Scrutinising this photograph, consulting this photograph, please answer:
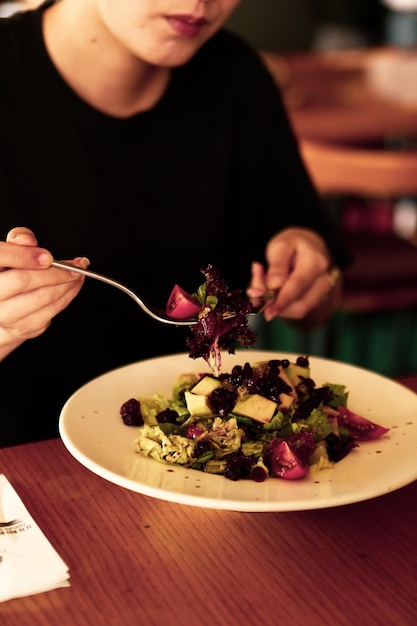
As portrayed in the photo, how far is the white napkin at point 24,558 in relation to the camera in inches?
35.8

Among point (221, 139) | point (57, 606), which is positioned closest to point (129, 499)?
point (57, 606)

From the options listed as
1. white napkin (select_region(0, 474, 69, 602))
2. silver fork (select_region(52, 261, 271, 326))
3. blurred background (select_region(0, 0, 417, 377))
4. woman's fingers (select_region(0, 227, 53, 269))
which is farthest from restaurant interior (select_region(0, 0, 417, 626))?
blurred background (select_region(0, 0, 417, 377))

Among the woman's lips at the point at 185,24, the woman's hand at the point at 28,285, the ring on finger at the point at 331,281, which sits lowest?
the ring on finger at the point at 331,281

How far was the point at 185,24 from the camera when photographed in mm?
1525

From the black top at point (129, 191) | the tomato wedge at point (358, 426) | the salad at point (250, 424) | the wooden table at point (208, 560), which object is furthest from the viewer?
the black top at point (129, 191)

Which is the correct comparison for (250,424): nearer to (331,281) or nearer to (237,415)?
(237,415)

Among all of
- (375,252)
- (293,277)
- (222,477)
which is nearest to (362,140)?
(375,252)

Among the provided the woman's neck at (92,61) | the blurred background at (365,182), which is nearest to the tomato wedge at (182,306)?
the woman's neck at (92,61)

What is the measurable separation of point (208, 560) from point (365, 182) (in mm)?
2154

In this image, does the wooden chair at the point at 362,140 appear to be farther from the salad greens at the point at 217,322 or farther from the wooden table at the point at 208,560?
the wooden table at the point at 208,560

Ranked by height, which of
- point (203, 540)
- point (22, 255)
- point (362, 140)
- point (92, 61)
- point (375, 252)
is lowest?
point (375, 252)

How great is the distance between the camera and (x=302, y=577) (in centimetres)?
96

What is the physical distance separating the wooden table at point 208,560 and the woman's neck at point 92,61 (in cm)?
85

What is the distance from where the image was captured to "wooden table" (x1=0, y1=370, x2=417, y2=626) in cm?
89
